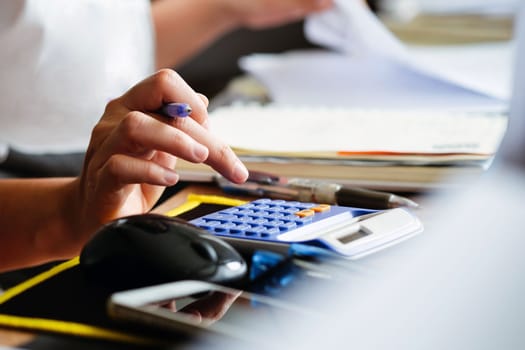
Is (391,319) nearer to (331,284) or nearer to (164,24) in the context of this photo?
(331,284)

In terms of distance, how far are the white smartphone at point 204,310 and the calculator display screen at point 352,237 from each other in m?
0.07

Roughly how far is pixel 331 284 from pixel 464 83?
578 mm

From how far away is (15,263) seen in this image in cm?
59

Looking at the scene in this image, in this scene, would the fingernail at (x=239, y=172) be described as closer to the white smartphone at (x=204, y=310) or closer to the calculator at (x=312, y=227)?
the calculator at (x=312, y=227)

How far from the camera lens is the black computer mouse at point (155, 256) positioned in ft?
1.22

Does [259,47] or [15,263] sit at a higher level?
[259,47]

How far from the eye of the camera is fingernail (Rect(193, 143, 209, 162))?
470 millimetres

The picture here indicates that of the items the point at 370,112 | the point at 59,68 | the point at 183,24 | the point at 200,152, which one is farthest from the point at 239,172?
the point at 183,24

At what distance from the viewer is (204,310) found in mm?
358

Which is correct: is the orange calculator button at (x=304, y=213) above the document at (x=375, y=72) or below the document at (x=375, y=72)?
below

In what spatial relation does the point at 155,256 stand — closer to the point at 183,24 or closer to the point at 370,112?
the point at 370,112

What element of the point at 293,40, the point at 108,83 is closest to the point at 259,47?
the point at 293,40

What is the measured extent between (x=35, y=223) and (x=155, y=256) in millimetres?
243

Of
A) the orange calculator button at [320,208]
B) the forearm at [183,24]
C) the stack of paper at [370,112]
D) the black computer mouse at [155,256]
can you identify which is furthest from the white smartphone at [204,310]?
the forearm at [183,24]
